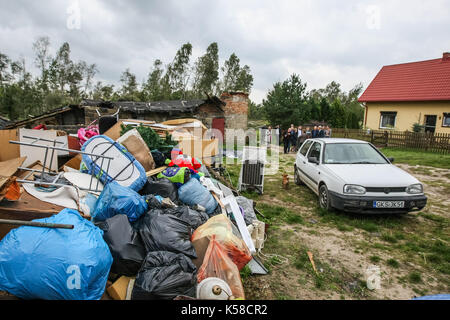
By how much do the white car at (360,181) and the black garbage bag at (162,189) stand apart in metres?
2.94

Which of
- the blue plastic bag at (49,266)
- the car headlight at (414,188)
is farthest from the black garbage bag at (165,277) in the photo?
the car headlight at (414,188)

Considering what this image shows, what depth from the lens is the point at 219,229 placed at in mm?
2779

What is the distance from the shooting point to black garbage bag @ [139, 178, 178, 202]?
383 centimetres

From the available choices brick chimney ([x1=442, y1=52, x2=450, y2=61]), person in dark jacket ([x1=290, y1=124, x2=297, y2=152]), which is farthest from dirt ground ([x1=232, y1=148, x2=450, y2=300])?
brick chimney ([x1=442, y1=52, x2=450, y2=61])

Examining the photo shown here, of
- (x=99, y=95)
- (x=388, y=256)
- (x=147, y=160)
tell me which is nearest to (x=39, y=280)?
(x=147, y=160)

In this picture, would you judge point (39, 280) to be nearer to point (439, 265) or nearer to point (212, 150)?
point (439, 265)

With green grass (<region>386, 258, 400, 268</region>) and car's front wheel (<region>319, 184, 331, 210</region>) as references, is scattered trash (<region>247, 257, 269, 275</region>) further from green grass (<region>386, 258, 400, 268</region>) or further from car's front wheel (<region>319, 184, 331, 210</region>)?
car's front wheel (<region>319, 184, 331, 210</region>)

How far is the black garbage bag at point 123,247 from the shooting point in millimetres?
2305

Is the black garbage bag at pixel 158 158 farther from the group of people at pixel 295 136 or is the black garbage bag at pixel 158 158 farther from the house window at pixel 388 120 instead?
the house window at pixel 388 120

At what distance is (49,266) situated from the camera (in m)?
1.82

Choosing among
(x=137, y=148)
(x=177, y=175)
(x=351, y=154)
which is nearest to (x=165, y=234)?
(x=177, y=175)

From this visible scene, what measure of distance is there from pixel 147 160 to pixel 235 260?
9.18 ft

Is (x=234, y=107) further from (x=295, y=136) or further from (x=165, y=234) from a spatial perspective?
(x=165, y=234)

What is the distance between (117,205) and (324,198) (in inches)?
157
